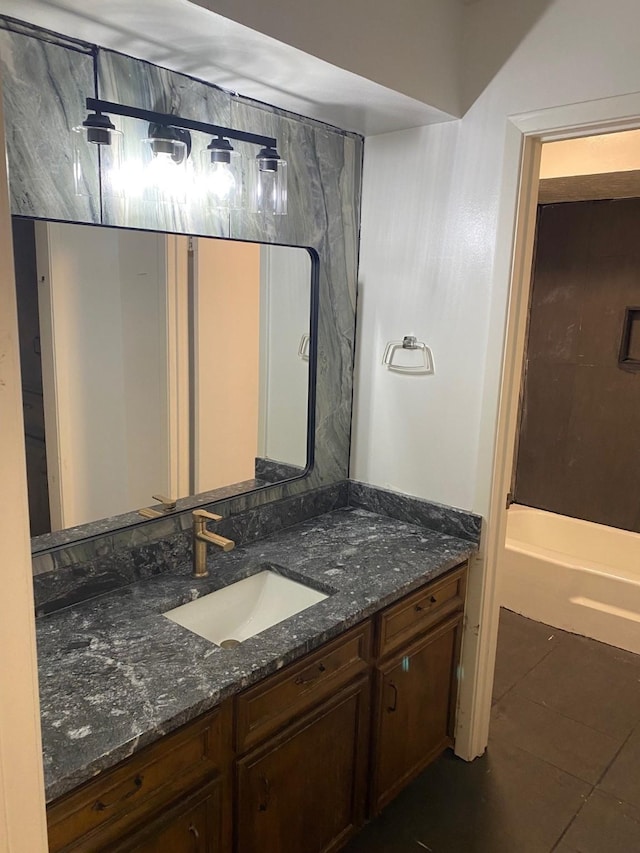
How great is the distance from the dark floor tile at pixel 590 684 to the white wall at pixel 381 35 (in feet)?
7.45

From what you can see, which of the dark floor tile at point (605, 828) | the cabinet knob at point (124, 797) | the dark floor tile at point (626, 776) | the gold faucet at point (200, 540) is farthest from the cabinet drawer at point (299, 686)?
the dark floor tile at point (626, 776)

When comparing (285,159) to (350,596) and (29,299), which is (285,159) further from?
(350,596)

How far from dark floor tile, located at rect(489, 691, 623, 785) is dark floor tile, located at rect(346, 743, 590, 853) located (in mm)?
54

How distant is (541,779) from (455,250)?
1823 millimetres

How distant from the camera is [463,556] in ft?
6.93

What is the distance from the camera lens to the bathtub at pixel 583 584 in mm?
3076

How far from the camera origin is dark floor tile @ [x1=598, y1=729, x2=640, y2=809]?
2.18m

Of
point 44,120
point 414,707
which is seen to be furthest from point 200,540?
point 44,120

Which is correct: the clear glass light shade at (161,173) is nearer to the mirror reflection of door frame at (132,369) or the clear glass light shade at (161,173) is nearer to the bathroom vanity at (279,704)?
the mirror reflection of door frame at (132,369)

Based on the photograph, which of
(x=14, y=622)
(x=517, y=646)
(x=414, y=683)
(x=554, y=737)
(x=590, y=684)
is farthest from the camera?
(x=517, y=646)

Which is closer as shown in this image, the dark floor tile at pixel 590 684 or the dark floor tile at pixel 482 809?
the dark floor tile at pixel 482 809

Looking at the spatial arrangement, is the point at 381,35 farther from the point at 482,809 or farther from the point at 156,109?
the point at 482,809

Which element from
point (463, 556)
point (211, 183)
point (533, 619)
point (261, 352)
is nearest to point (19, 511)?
point (211, 183)

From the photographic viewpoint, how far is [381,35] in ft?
5.53
